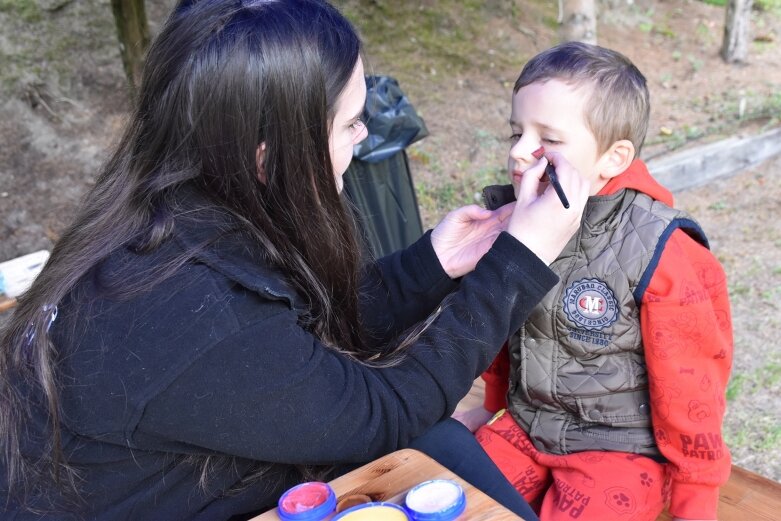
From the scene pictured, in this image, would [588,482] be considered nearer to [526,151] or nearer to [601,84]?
[526,151]

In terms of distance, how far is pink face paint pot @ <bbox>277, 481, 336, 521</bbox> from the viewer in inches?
46.0

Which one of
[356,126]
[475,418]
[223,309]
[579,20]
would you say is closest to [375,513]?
[223,309]

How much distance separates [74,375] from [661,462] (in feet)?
4.45

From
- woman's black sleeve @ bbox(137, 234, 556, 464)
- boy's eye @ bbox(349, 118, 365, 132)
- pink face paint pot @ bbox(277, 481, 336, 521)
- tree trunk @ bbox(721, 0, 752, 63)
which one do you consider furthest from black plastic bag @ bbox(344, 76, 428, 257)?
tree trunk @ bbox(721, 0, 752, 63)

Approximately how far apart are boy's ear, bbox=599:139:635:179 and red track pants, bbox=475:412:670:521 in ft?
2.26

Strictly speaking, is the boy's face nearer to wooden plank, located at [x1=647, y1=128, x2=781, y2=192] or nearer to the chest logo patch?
the chest logo patch

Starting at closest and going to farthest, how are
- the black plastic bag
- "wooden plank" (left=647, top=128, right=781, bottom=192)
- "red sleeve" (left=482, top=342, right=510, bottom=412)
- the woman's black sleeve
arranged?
the woman's black sleeve, "red sleeve" (left=482, top=342, right=510, bottom=412), the black plastic bag, "wooden plank" (left=647, top=128, right=781, bottom=192)

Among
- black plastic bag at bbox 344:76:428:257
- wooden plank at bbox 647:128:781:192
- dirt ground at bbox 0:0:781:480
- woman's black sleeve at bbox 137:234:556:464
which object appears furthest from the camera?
wooden plank at bbox 647:128:781:192

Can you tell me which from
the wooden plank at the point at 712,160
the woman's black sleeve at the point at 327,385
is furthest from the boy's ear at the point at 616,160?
the wooden plank at the point at 712,160

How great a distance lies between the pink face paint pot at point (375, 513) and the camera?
1126mm

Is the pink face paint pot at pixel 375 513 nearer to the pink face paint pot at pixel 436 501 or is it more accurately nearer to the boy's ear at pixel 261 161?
the pink face paint pot at pixel 436 501

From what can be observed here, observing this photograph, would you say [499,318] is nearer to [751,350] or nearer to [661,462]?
[661,462]

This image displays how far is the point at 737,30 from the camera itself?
7.12m

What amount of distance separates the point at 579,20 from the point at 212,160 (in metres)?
4.04
